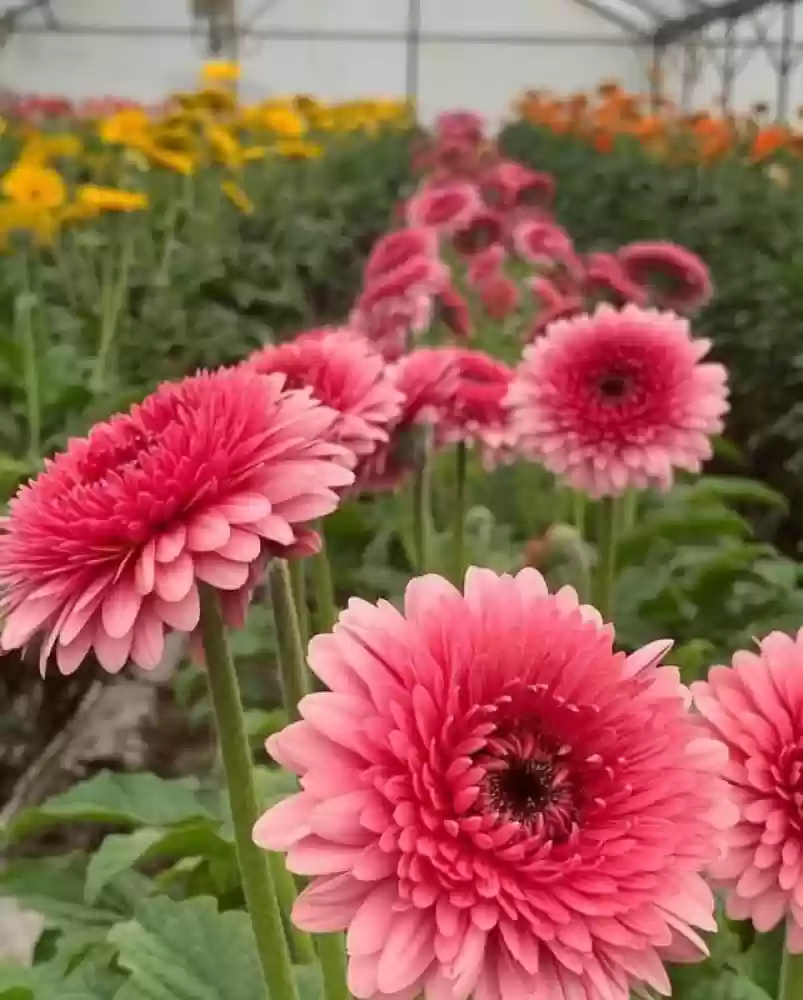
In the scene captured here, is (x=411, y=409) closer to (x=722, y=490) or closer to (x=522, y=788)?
(x=522, y=788)

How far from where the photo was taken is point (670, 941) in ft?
1.11

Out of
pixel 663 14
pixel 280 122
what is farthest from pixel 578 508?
pixel 663 14

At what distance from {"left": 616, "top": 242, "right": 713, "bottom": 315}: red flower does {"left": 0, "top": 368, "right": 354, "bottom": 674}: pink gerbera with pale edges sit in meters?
0.95

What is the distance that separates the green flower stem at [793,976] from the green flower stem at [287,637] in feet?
0.64

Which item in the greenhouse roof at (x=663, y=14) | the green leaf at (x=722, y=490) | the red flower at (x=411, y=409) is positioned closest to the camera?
the red flower at (x=411, y=409)

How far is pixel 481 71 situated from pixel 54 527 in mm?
10948

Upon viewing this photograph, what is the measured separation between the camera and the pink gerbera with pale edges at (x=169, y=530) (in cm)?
39

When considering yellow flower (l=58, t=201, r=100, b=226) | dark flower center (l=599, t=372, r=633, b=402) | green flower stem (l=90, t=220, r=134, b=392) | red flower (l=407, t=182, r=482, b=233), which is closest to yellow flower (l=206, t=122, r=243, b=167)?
green flower stem (l=90, t=220, r=134, b=392)

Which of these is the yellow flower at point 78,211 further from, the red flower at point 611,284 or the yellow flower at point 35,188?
the red flower at point 611,284

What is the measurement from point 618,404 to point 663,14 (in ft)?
33.0

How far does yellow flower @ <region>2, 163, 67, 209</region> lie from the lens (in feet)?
5.94

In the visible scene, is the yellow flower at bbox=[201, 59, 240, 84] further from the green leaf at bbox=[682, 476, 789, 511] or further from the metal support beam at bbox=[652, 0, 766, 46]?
the metal support beam at bbox=[652, 0, 766, 46]

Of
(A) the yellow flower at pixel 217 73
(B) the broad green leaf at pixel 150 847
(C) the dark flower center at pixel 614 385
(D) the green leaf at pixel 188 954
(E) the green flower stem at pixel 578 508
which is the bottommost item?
(B) the broad green leaf at pixel 150 847

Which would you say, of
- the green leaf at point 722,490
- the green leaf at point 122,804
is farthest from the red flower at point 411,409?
the green leaf at point 722,490
